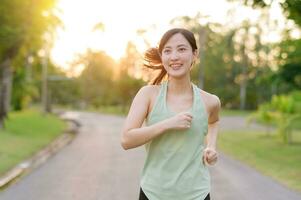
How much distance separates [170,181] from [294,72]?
19325mm

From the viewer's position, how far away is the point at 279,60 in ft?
68.8

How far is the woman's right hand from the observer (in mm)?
2656

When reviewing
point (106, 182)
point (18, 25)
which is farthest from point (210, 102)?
point (18, 25)

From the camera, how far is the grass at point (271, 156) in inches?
515

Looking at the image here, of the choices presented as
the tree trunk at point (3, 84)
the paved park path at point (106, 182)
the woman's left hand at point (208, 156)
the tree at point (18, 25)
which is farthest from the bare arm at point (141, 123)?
the tree trunk at point (3, 84)

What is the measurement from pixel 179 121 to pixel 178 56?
34cm

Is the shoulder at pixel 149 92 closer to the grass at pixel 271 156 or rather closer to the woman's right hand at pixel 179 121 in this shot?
the woman's right hand at pixel 179 121

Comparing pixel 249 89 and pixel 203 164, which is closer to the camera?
pixel 203 164

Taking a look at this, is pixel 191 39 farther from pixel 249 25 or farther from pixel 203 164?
pixel 249 25

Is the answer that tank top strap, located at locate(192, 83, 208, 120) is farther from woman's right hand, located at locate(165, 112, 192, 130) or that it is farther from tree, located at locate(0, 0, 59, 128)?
tree, located at locate(0, 0, 59, 128)

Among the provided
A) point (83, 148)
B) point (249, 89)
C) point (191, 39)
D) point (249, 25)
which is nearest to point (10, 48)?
point (83, 148)

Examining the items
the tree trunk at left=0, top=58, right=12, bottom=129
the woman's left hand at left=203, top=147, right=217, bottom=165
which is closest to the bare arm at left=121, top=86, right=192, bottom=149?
the woman's left hand at left=203, top=147, right=217, bottom=165

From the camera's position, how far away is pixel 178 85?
9.50 ft

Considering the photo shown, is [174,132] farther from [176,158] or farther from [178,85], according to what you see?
[178,85]
